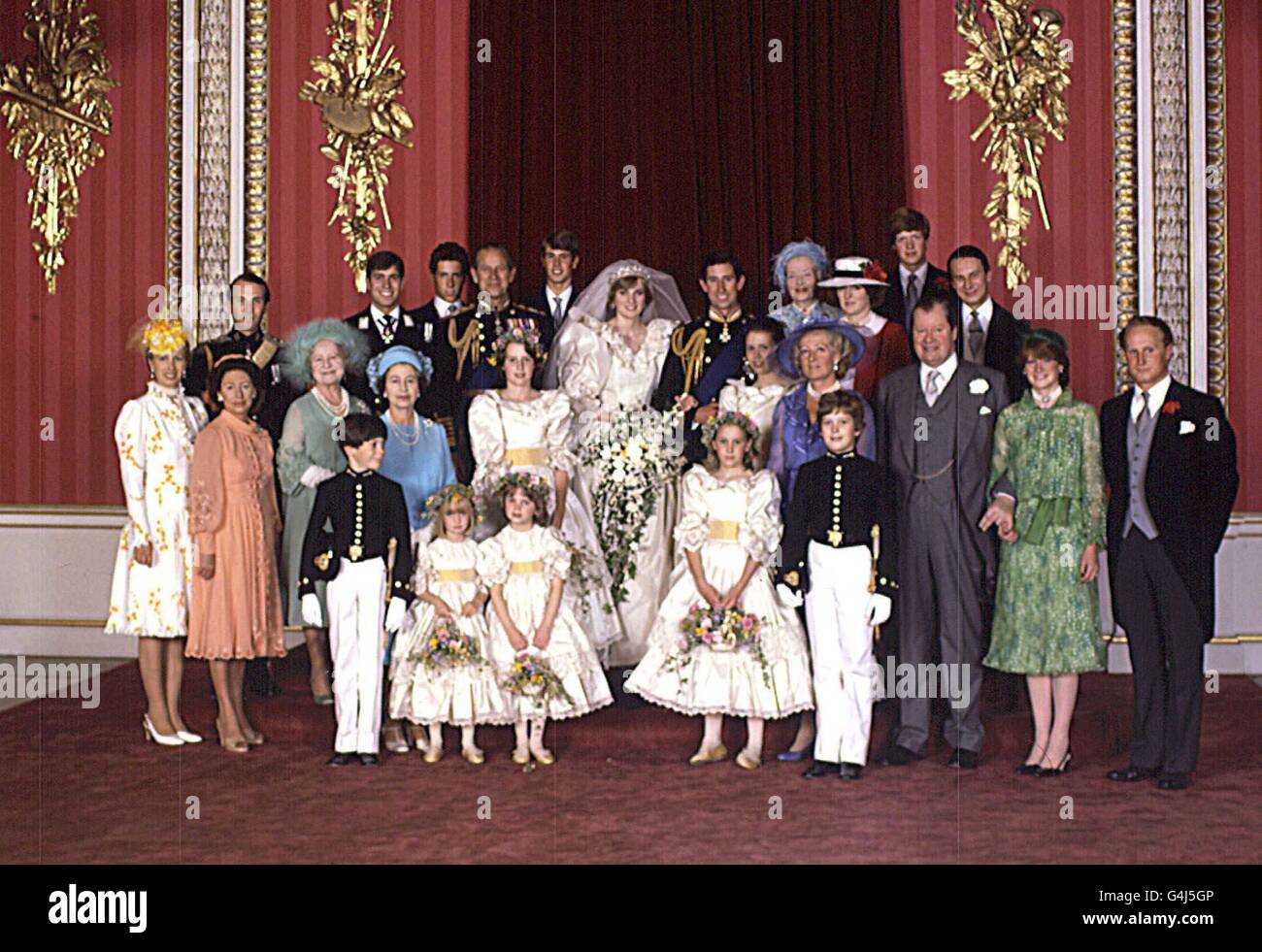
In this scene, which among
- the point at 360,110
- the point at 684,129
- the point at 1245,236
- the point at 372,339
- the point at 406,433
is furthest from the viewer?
the point at 360,110

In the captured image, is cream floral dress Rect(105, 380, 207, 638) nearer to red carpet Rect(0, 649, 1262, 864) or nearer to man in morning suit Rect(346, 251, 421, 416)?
red carpet Rect(0, 649, 1262, 864)

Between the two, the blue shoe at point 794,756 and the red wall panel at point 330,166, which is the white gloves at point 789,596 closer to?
the blue shoe at point 794,756

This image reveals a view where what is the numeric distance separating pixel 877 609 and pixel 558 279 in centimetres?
254

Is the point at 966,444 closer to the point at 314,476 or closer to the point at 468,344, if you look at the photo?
the point at 468,344

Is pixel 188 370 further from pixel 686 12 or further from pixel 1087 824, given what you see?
pixel 1087 824

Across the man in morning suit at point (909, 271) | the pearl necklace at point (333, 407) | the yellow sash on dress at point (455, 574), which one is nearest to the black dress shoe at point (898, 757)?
the yellow sash on dress at point (455, 574)

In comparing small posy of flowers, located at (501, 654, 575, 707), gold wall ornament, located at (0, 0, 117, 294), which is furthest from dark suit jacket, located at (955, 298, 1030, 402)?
gold wall ornament, located at (0, 0, 117, 294)

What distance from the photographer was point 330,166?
31.5 feet

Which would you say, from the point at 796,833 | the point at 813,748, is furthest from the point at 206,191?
the point at 796,833

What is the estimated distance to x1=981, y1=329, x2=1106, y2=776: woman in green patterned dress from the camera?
21.8 ft

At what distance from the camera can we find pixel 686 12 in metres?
9.18

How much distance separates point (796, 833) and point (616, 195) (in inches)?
172

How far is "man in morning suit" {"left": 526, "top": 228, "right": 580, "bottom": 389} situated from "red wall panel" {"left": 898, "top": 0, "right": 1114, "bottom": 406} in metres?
2.02

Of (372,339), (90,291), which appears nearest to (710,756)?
(372,339)
